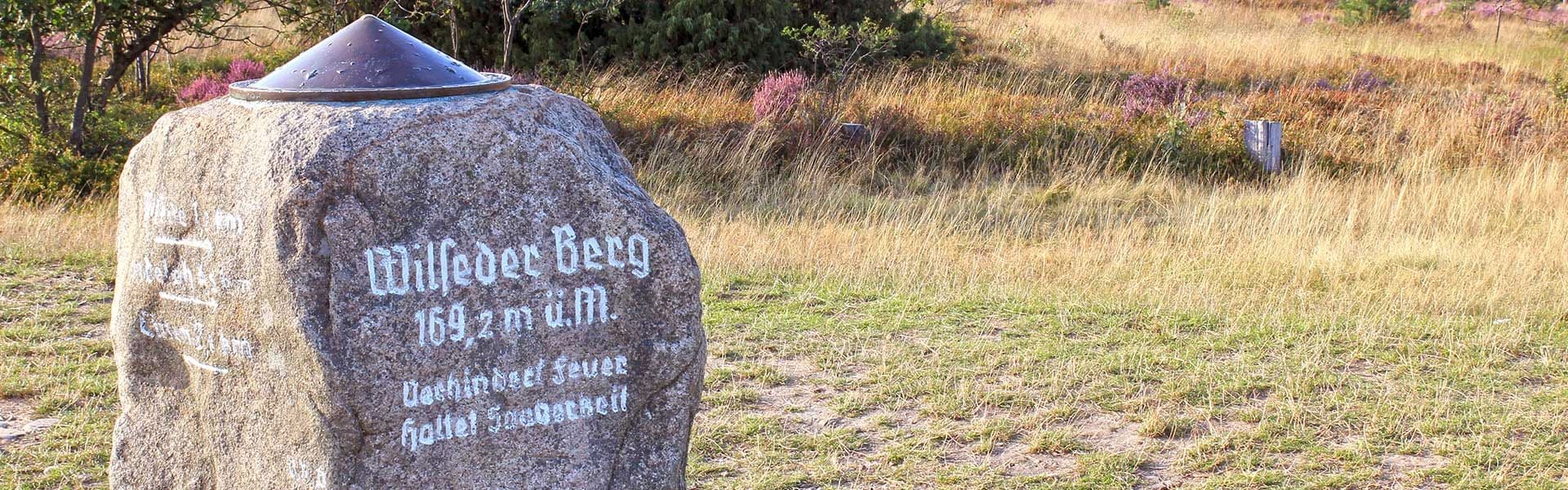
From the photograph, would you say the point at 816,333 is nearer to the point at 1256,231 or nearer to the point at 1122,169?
the point at 1256,231

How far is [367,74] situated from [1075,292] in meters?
4.52

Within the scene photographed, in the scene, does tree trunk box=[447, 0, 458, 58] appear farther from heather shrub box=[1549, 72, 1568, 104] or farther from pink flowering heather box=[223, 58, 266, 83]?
heather shrub box=[1549, 72, 1568, 104]

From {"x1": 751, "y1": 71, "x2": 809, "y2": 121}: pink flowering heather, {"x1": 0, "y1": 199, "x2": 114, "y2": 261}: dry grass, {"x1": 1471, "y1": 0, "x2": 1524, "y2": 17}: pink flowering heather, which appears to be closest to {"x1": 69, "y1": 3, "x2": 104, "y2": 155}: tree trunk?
{"x1": 0, "y1": 199, "x2": 114, "y2": 261}: dry grass

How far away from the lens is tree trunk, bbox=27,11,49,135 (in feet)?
30.2

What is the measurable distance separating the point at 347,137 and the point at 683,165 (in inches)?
277

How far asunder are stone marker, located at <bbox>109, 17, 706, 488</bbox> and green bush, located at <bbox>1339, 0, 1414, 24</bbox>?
841 inches

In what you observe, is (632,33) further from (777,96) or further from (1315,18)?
(1315,18)

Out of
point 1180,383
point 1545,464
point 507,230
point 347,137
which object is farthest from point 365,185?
point 1545,464

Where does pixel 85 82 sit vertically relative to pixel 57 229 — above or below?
above

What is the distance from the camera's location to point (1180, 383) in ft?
16.8

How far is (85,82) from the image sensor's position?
9516 millimetres

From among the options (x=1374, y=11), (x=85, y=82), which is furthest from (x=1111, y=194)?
(x=1374, y=11)

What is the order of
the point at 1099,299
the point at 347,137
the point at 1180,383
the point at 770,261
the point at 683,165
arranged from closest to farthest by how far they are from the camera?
the point at 347,137
the point at 1180,383
the point at 1099,299
the point at 770,261
the point at 683,165

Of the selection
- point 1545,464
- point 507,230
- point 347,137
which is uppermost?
point 347,137
